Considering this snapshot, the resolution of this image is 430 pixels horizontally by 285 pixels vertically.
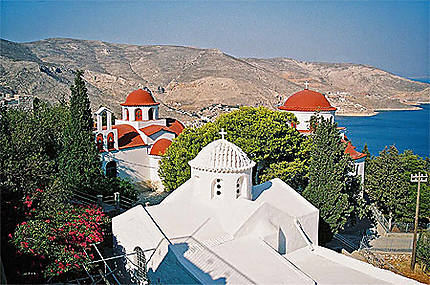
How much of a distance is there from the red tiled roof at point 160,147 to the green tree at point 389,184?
12878mm

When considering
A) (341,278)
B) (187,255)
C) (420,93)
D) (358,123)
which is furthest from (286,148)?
(420,93)

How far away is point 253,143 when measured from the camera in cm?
1781

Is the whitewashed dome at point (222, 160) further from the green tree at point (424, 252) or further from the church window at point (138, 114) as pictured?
the church window at point (138, 114)

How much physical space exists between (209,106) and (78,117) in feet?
212

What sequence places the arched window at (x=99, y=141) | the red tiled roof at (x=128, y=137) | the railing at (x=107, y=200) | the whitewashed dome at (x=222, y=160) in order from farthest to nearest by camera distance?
the red tiled roof at (x=128, y=137), the arched window at (x=99, y=141), the railing at (x=107, y=200), the whitewashed dome at (x=222, y=160)

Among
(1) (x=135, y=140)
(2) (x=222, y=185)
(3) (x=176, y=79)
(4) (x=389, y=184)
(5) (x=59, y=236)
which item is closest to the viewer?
(5) (x=59, y=236)

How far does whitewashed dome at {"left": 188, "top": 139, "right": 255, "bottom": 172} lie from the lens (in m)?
12.3

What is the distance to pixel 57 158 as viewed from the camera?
18.0m

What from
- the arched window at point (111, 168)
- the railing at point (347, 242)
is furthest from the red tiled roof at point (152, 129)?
the railing at point (347, 242)

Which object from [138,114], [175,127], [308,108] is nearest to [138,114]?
[138,114]

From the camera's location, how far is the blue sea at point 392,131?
6116 centimetres

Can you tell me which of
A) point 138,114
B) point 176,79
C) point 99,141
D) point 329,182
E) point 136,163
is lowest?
point 136,163

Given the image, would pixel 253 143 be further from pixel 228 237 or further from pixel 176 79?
pixel 176 79

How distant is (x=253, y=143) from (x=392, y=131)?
71.1 meters
